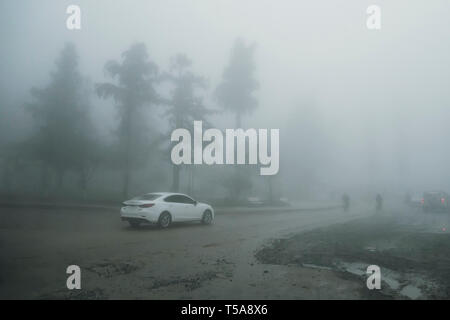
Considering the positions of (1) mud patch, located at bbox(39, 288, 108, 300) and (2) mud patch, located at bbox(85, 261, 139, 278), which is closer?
(1) mud patch, located at bbox(39, 288, 108, 300)

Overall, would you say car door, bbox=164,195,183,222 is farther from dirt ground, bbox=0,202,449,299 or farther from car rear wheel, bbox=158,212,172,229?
dirt ground, bbox=0,202,449,299

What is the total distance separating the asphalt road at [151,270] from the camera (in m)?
5.41

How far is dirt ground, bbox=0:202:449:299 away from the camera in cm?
550

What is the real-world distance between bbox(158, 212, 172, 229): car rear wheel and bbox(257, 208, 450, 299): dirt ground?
531 centimetres

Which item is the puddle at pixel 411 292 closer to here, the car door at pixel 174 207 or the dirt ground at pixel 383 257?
the dirt ground at pixel 383 257

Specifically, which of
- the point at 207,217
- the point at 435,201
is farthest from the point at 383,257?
the point at 435,201

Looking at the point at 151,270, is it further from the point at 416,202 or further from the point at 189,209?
the point at 416,202

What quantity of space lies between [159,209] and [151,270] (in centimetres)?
736

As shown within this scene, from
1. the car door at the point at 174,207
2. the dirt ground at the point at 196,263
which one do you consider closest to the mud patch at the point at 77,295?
the dirt ground at the point at 196,263

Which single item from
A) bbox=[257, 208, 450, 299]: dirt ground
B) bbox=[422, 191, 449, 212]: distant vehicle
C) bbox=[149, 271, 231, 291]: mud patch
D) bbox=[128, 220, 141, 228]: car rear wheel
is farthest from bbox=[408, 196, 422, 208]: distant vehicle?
bbox=[149, 271, 231, 291]: mud patch

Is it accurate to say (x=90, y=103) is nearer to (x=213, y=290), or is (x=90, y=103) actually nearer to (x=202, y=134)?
(x=202, y=134)
